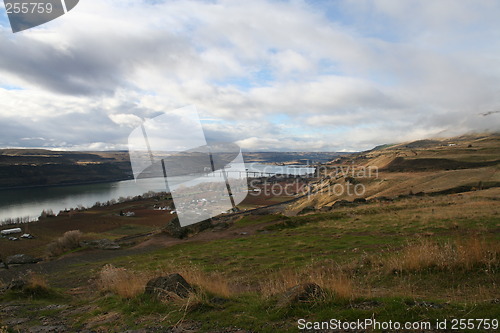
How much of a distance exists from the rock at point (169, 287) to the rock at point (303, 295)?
6.67 ft

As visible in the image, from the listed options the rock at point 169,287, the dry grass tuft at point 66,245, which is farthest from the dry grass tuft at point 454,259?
the dry grass tuft at point 66,245

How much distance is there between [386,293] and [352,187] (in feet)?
182

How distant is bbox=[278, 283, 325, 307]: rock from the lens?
4.52 m

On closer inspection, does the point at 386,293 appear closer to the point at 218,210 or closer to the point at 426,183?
the point at 218,210

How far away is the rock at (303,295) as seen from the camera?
4.52 meters

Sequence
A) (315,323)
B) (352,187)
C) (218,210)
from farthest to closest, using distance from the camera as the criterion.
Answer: (352,187)
(218,210)
(315,323)

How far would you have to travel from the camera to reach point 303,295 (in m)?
4.65

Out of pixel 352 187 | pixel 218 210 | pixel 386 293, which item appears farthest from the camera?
pixel 352 187

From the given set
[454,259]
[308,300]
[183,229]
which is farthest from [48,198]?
[454,259]

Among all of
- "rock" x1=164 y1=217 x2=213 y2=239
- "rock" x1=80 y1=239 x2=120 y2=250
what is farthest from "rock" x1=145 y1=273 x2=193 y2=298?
"rock" x1=80 y1=239 x2=120 y2=250

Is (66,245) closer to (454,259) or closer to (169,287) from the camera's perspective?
(169,287)

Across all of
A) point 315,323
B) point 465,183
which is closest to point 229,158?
point 315,323

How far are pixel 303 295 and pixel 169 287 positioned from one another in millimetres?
2942

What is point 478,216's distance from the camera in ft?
53.8
